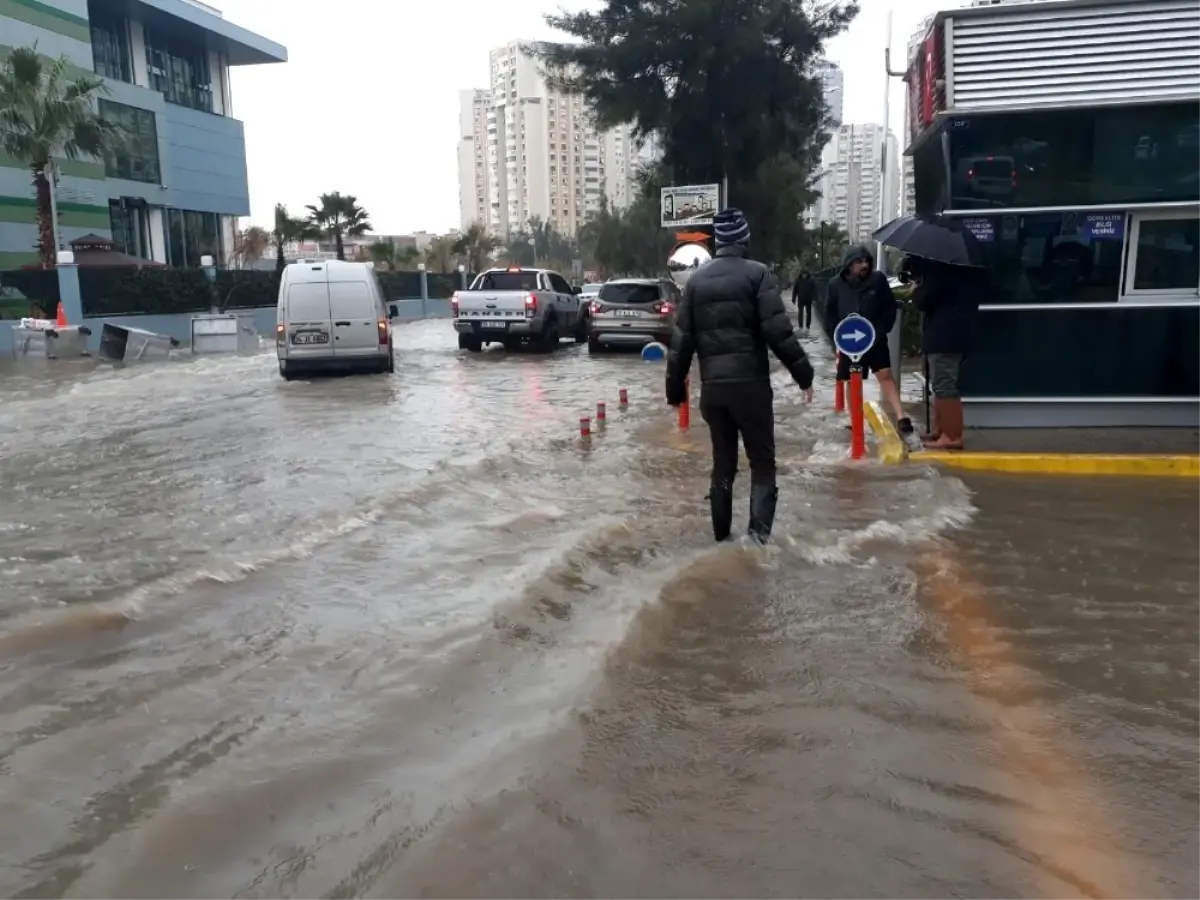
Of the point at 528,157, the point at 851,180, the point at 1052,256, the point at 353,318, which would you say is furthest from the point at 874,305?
the point at 528,157

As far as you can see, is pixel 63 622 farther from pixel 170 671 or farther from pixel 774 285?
pixel 774 285

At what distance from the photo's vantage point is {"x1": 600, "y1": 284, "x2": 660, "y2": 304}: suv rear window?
2164 centimetres

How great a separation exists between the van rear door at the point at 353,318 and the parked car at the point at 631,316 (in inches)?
230

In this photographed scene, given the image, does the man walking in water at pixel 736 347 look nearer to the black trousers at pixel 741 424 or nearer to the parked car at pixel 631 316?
Answer: the black trousers at pixel 741 424

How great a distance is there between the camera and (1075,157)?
9086 millimetres

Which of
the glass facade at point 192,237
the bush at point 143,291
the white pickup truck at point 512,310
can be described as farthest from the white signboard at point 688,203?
the glass facade at point 192,237

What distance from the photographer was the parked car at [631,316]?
70.3 ft

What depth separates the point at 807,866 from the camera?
9.82 ft

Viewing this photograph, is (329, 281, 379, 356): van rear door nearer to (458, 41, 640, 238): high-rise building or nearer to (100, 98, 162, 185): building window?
(100, 98, 162, 185): building window

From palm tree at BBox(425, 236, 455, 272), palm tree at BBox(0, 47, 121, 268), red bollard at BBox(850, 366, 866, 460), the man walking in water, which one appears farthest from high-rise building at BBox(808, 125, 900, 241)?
the man walking in water

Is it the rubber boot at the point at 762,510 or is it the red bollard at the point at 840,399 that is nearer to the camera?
the rubber boot at the point at 762,510

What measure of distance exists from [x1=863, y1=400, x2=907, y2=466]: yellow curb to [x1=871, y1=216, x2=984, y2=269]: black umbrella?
5.10 feet

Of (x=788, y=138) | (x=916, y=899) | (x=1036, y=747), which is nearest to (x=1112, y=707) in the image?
(x=1036, y=747)

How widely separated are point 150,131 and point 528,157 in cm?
7945
